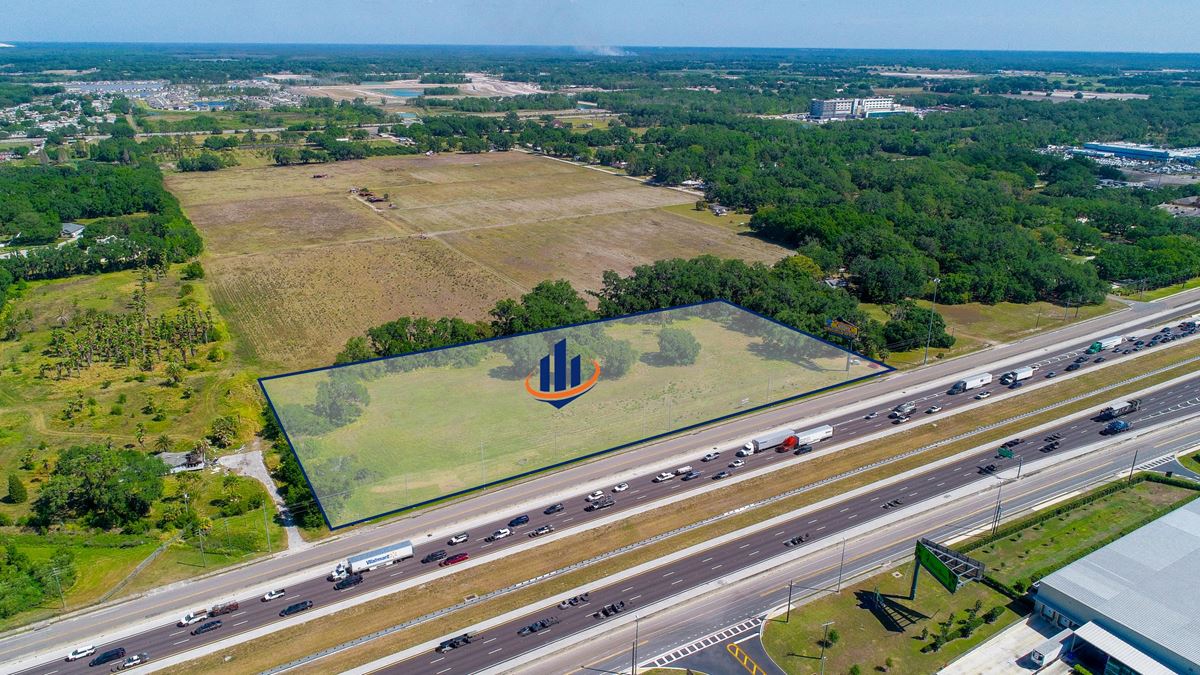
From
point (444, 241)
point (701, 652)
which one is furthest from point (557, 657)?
point (444, 241)

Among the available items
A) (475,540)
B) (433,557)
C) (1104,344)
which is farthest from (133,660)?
(1104,344)

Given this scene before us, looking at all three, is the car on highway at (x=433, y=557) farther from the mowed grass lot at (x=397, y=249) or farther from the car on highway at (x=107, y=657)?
the mowed grass lot at (x=397, y=249)

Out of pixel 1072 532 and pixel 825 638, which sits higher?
pixel 1072 532

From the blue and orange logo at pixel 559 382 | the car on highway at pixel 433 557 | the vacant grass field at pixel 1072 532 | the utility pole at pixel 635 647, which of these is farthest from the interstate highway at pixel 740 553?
the blue and orange logo at pixel 559 382

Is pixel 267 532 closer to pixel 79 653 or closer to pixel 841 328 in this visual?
pixel 79 653

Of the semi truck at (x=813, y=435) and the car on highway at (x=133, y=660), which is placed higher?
the semi truck at (x=813, y=435)

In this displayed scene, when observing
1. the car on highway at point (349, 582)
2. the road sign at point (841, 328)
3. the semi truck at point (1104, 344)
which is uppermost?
the road sign at point (841, 328)
